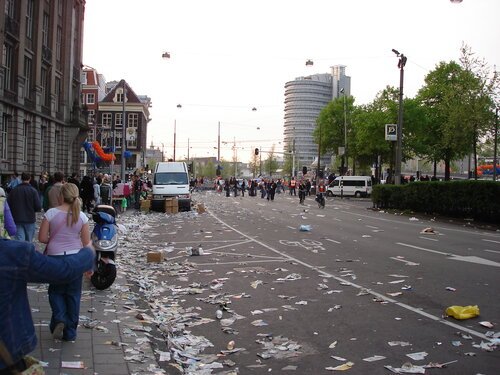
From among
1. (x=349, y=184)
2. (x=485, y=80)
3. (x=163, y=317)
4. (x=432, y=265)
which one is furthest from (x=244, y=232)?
(x=349, y=184)

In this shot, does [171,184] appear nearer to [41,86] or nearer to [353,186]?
[41,86]

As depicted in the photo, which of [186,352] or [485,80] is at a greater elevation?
[485,80]

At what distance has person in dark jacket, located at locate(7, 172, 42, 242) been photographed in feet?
36.2

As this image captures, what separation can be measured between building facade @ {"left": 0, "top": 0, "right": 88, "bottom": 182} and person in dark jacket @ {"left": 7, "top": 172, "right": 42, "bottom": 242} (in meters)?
20.0

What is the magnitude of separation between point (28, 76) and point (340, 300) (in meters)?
31.3

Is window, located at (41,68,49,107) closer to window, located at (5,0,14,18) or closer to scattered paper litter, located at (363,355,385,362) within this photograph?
window, located at (5,0,14,18)

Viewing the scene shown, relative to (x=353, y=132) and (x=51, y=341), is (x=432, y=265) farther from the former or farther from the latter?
(x=353, y=132)

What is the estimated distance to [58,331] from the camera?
5.76m

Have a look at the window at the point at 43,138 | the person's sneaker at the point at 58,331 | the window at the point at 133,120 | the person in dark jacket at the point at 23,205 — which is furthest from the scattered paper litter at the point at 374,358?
the window at the point at 133,120

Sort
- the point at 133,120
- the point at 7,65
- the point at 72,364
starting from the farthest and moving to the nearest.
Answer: the point at 133,120 → the point at 7,65 → the point at 72,364

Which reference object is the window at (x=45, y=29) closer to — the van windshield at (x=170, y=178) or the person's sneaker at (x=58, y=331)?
the van windshield at (x=170, y=178)

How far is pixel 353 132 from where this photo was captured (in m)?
76.4

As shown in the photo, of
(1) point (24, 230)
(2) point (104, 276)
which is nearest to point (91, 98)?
(1) point (24, 230)

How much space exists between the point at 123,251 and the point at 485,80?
2913 cm
